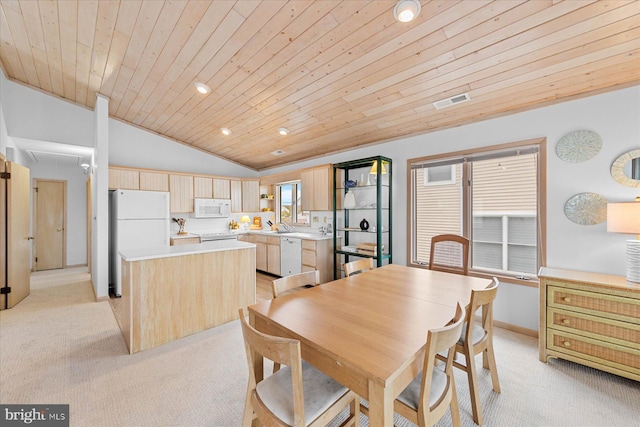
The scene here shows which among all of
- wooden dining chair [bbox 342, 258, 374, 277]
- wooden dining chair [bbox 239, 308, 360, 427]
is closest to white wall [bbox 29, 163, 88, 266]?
wooden dining chair [bbox 342, 258, 374, 277]

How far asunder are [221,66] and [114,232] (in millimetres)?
3345

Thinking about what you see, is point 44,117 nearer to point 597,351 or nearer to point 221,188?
point 221,188

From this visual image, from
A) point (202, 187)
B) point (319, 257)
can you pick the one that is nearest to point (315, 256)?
point (319, 257)

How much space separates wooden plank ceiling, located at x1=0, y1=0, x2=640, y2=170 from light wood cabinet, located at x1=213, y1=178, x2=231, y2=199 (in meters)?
1.94

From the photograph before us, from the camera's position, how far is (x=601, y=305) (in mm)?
2039

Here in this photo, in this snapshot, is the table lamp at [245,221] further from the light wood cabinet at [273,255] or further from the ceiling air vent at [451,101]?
the ceiling air vent at [451,101]

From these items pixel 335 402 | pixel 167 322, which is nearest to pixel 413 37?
pixel 335 402

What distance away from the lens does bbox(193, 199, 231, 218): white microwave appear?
534 cm

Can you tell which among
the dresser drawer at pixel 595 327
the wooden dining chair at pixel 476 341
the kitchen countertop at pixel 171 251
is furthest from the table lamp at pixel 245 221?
the dresser drawer at pixel 595 327

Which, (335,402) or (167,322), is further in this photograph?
(167,322)

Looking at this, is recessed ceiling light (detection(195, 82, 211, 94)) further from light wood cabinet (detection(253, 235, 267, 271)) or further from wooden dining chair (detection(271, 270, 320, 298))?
light wood cabinet (detection(253, 235, 267, 271))

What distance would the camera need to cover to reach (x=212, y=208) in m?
5.54

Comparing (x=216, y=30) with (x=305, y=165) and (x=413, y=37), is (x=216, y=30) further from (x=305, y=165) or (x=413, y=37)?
(x=305, y=165)

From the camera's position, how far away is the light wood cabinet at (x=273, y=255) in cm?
507
